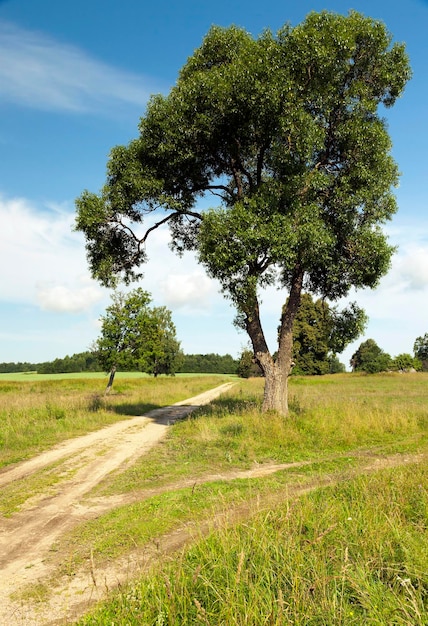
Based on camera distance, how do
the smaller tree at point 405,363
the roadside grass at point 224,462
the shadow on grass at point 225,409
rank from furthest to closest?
the smaller tree at point 405,363 → the shadow on grass at point 225,409 → the roadside grass at point 224,462

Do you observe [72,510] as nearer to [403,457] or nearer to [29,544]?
[29,544]

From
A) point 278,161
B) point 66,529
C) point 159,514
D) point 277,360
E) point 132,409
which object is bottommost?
point 66,529

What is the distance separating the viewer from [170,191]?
60.2 ft

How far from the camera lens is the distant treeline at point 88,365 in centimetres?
10939

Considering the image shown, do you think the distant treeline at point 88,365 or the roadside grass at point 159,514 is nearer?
the roadside grass at point 159,514

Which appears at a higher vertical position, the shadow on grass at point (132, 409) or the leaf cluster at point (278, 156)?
the leaf cluster at point (278, 156)

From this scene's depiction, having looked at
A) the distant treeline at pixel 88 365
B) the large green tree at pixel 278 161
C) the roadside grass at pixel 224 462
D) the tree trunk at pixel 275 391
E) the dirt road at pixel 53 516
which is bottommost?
the dirt road at pixel 53 516

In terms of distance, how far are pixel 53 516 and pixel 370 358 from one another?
11544cm

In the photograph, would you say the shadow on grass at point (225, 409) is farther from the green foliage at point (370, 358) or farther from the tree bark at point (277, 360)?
the green foliage at point (370, 358)

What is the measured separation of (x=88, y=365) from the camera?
11419cm

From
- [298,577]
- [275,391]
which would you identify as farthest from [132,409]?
[298,577]

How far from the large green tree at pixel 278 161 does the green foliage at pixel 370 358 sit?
9343 cm

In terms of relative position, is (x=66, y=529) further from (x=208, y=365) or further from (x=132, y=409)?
(x=208, y=365)

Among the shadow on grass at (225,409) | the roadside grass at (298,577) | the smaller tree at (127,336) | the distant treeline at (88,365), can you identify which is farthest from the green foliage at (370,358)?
the roadside grass at (298,577)
